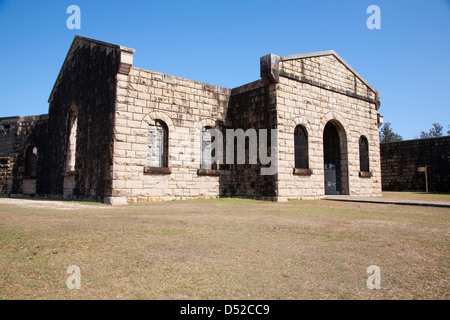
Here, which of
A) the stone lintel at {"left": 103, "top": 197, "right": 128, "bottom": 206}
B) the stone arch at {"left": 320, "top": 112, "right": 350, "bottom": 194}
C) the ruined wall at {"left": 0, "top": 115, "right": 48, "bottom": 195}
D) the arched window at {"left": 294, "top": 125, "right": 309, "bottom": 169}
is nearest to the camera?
the stone lintel at {"left": 103, "top": 197, "right": 128, "bottom": 206}

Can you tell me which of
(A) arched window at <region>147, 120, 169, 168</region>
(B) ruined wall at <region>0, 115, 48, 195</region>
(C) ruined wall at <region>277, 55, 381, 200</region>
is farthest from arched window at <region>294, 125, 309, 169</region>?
(B) ruined wall at <region>0, 115, 48, 195</region>

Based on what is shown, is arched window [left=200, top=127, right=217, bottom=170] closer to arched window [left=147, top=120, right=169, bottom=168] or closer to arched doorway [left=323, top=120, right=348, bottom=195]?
arched window [left=147, top=120, right=169, bottom=168]

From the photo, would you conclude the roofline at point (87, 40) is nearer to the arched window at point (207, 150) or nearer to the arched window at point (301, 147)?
the arched window at point (207, 150)

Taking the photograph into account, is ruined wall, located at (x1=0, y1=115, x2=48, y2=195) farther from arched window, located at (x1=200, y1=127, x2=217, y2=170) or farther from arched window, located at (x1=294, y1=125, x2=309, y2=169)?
arched window, located at (x1=294, y1=125, x2=309, y2=169)

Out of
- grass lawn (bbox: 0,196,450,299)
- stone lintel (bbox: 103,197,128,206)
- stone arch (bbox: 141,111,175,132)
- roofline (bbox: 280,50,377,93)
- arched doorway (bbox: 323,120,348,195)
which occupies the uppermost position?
roofline (bbox: 280,50,377,93)

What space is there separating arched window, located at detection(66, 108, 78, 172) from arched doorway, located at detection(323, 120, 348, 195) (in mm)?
11400

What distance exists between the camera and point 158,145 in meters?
11.6

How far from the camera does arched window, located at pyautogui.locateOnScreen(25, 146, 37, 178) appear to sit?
64.3ft

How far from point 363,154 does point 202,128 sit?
7.66 metres

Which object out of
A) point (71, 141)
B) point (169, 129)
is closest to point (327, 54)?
point (169, 129)

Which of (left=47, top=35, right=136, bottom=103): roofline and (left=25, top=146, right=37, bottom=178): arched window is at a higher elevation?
(left=47, top=35, right=136, bottom=103): roofline

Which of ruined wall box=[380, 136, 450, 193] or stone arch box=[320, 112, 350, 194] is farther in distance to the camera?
ruined wall box=[380, 136, 450, 193]

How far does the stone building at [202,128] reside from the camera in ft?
35.8

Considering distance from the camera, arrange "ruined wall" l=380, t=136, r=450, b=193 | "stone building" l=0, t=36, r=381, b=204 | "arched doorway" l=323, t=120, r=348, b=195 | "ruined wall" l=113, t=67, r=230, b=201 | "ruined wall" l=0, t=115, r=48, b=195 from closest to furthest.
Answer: "ruined wall" l=113, t=67, r=230, b=201 < "stone building" l=0, t=36, r=381, b=204 < "arched doorway" l=323, t=120, r=348, b=195 < "ruined wall" l=0, t=115, r=48, b=195 < "ruined wall" l=380, t=136, r=450, b=193
